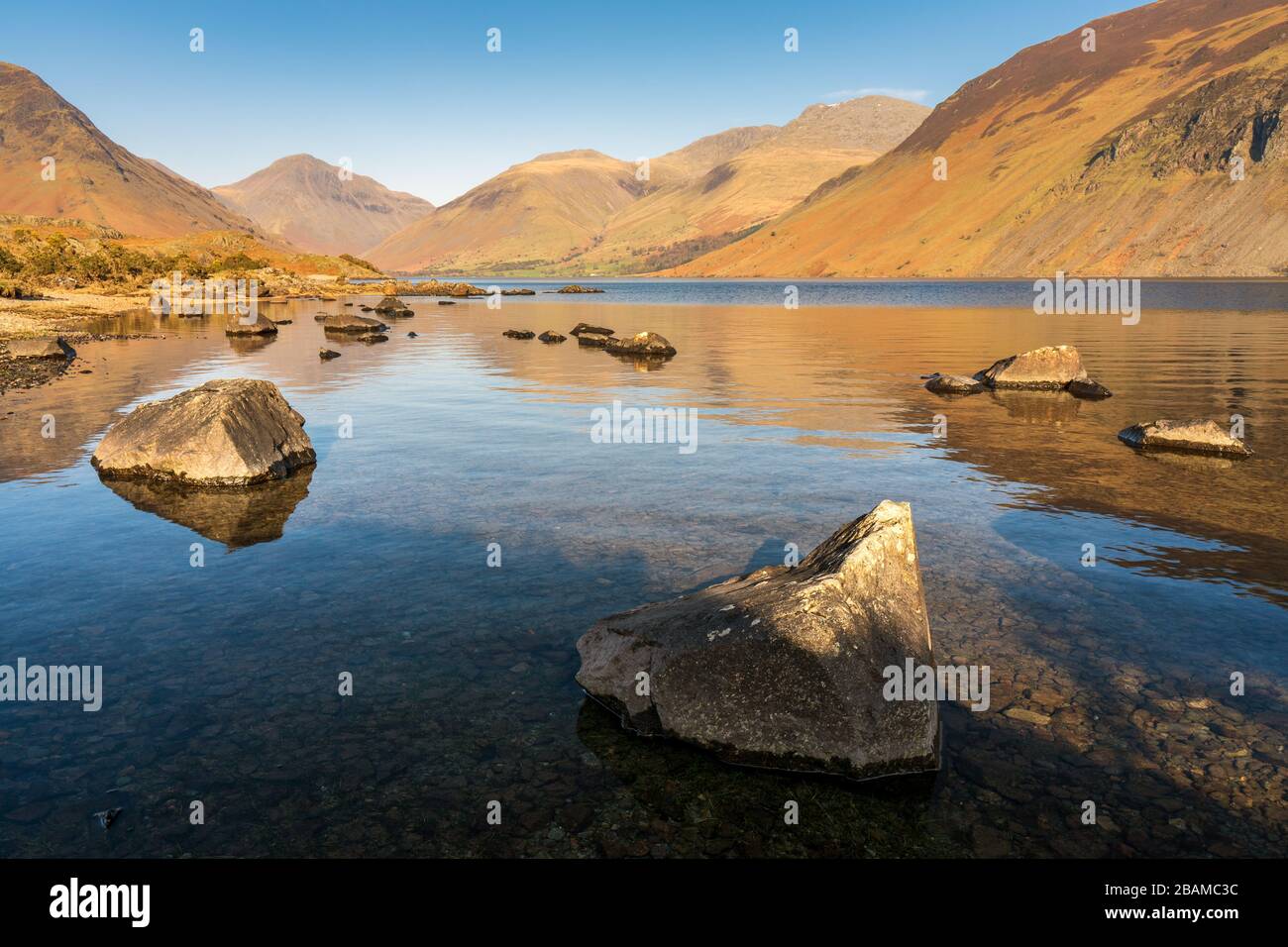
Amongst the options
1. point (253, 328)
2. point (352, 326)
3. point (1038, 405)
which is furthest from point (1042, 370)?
point (253, 328)

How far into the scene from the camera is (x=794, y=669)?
24.0 feet

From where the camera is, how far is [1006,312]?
90812 mm

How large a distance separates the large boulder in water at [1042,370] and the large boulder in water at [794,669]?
27525mm

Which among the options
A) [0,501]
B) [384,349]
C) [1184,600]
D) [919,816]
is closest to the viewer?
[919,816]

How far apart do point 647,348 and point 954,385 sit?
22.0 metres

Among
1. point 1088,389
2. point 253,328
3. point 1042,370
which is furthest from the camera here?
point 253,328

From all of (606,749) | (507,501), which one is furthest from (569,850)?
(507,501)

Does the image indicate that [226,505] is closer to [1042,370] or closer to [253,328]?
[1042,370]

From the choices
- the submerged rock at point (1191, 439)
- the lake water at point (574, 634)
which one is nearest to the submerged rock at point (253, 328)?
the lake water at point (574, 634)

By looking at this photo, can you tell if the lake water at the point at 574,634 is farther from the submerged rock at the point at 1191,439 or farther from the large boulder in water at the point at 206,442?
the submerged rock at the point at 1191,439

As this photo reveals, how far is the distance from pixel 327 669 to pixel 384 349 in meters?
45.9

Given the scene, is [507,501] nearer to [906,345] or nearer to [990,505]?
[990,505]

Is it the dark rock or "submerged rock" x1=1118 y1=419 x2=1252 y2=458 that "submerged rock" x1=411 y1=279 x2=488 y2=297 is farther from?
the dark rock

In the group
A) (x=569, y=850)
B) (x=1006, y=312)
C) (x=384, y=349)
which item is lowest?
(x=569, y=850)
